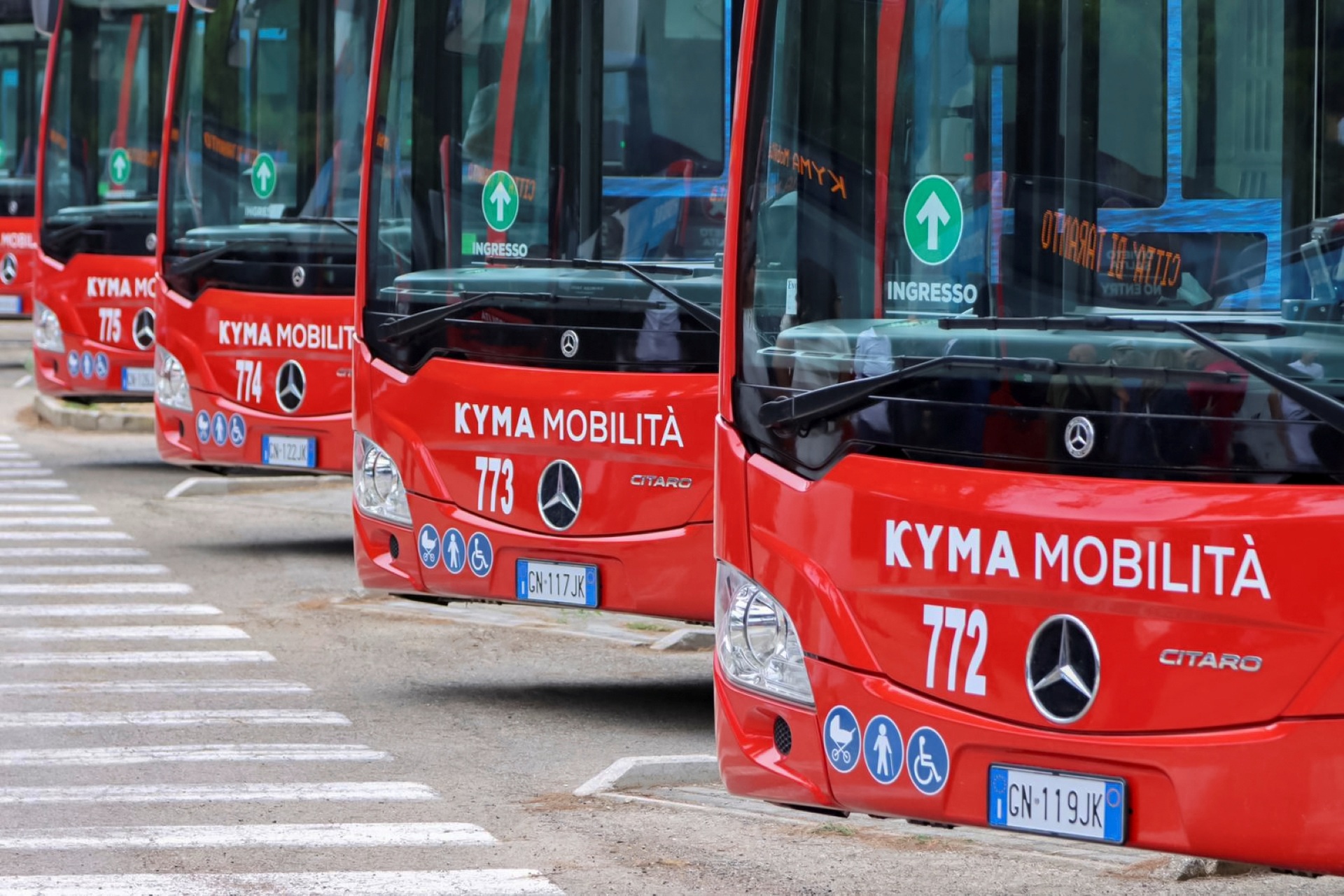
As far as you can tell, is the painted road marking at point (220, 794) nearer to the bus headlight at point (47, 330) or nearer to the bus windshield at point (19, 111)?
the bus headlight at point (47, 330)

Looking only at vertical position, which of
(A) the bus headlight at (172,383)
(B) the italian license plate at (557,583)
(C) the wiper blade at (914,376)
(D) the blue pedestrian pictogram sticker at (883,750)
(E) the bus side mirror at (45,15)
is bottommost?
(B) the italian license plate at (557,583)

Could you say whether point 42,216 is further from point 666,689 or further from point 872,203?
point 872,203

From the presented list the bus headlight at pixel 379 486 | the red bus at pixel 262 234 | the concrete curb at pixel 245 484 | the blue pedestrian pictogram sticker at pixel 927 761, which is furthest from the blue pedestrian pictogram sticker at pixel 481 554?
the concrete curb at pixel 245 484

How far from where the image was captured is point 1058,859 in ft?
21.3

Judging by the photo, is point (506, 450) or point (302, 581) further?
point (302, 581)

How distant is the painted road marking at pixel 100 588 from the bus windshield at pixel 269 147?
1704mm

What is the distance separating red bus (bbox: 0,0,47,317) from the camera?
24.6 meters

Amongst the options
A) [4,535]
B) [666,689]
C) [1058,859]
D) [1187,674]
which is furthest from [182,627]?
[1187,674]

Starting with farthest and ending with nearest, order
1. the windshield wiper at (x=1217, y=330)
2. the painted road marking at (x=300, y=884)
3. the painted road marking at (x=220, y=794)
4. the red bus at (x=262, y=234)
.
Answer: the red bus at (x=262, y=234) → the painted road marking at (x=220, y=794) → the painted road marking at (x=300, y=884) → the windshield wiper at (x=1217, y=330)

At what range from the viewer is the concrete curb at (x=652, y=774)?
7395 millimetres

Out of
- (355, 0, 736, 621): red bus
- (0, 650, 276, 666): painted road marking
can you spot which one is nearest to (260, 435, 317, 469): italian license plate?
(0, 650, 276, 666): painted road marking

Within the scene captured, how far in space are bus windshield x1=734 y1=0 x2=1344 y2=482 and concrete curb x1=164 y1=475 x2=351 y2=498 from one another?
11.2m

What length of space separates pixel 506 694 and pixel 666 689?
643 millimetres

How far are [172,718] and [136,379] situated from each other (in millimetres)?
9147
